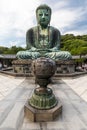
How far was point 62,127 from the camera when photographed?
9.44 feet

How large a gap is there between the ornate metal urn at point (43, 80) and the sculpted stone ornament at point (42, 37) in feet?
20.1

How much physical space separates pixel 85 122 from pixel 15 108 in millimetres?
1432

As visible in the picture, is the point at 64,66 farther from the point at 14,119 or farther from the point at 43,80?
the point at 14,119

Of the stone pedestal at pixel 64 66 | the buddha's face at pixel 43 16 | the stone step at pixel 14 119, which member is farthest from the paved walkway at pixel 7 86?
the buddha's face at pixel 43 16

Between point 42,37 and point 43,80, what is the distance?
23.6 ft

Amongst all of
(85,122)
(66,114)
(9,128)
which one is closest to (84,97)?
(66,114)

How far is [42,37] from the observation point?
33.7 ft

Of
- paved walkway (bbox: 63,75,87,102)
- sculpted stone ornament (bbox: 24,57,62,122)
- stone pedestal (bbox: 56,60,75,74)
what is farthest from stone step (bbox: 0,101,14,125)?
stone pedestal (bbox: 56,60,75,74)

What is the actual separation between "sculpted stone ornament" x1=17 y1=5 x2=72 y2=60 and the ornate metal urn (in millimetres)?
6138

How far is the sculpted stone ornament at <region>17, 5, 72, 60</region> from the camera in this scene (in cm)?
969

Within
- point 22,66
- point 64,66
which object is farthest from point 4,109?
point 64,66

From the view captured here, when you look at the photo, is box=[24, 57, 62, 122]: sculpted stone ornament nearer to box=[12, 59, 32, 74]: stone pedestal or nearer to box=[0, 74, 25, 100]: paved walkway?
box=[0, 74, 25, 100]: paved walkway

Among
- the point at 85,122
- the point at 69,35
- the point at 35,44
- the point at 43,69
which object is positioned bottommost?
the point at 85,122

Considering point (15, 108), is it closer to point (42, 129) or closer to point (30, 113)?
point (30, 113)
